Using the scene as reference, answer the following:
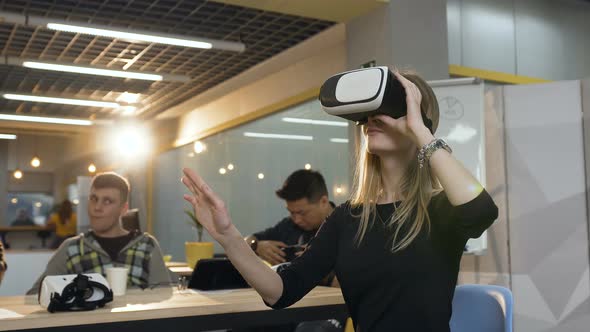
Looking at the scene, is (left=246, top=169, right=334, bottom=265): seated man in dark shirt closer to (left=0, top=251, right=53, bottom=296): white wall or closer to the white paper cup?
the white paper cup

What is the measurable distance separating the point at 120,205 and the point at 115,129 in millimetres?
7866

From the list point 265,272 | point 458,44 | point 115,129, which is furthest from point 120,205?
point 115,129

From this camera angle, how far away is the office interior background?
155 inches

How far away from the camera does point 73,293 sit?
215 centimetres

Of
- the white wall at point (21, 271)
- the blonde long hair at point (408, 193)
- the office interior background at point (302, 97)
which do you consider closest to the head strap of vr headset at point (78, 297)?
the blonde long hair at point (408, 193)

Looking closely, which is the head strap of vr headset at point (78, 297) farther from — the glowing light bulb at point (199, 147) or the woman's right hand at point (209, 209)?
the glowing light bulb at point (199, 147)

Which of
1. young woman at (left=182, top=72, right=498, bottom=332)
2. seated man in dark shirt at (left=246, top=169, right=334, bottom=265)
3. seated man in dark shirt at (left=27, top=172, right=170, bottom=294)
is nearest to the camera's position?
young woman at (left=182, top=72, right=498, bottom=332)

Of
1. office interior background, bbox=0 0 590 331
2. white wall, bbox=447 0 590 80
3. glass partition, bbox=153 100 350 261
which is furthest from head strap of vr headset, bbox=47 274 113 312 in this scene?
white wall, bbox=447 0 590 80

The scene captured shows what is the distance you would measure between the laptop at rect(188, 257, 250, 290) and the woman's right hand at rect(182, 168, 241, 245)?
1.37 meters

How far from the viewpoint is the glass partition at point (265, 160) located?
558cm

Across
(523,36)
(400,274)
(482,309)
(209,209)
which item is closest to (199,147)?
(523,36)

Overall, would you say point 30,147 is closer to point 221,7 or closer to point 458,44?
point 221,7

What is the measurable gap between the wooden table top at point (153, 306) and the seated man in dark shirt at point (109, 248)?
377 mm

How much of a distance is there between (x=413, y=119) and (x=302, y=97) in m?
4.74
